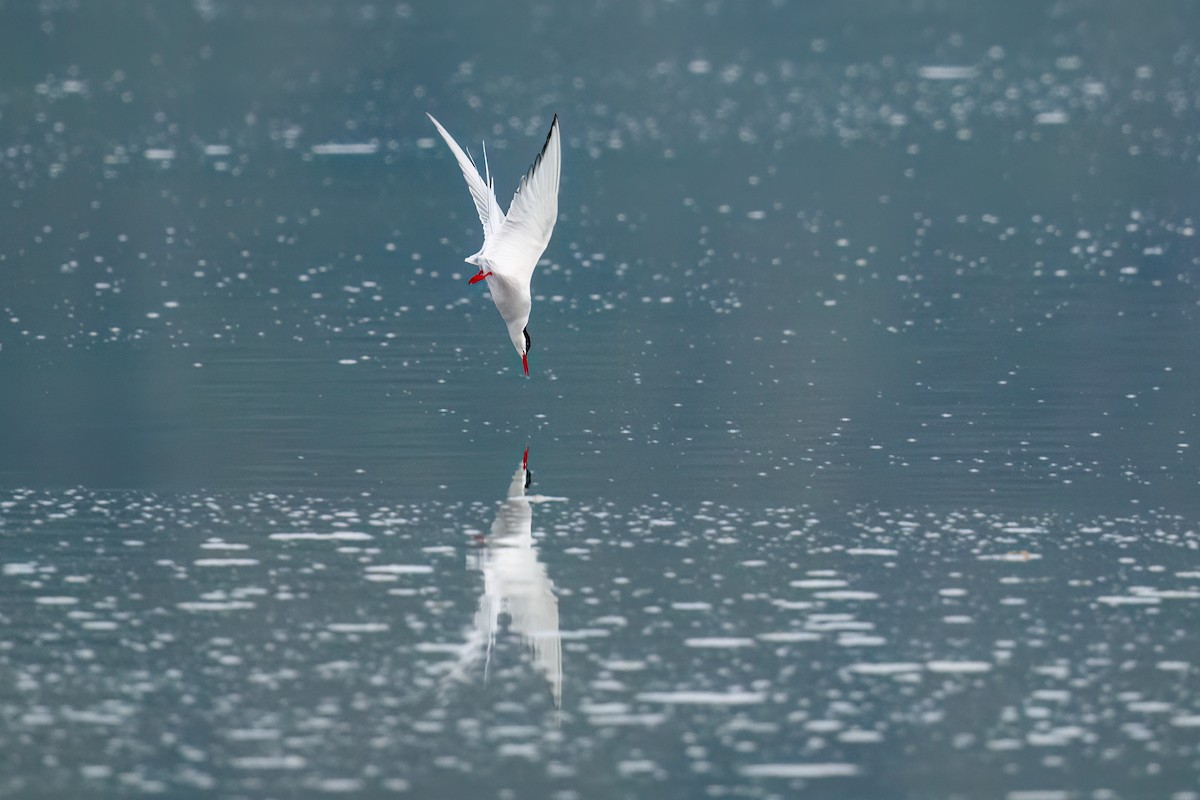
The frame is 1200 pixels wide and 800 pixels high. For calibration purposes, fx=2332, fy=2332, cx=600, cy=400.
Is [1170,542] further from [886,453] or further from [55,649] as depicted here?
[55,649]

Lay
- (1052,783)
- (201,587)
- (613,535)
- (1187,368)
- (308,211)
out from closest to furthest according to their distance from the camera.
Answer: (1052,783) → (201,587) → (613,535) → (1187,368) → (308,211)

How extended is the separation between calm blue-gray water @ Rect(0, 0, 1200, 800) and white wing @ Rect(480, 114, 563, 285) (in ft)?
4.95

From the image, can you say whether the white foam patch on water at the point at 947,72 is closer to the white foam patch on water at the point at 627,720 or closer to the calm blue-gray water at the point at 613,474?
the calm blue-gray water at the point at 613,474

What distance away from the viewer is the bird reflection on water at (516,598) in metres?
12.6

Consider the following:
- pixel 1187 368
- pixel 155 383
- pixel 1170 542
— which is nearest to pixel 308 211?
pixel 155 383

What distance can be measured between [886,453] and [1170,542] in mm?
3019

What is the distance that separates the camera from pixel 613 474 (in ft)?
55.4

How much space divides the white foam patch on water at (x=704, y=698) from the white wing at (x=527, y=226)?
5.30m

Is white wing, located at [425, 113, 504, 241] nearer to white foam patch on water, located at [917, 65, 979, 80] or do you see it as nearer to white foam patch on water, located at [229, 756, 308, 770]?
white foam patch on water, located at [229, 756, 308, 770]

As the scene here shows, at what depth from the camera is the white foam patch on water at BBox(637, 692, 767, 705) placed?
1183cm

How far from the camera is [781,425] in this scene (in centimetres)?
1853

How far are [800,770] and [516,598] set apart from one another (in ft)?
10.7

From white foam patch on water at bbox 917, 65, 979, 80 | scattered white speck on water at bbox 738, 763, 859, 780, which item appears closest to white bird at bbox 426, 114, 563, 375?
scattered white speck on water at bbox 738, 763, 859, 780

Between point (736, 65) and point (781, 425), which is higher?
point (736, 65)
